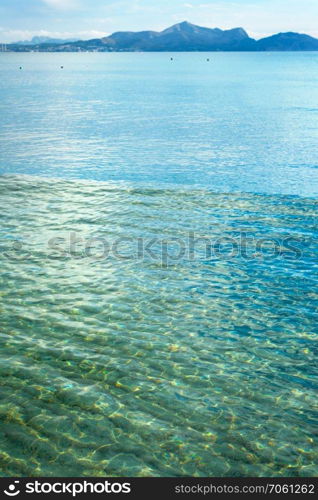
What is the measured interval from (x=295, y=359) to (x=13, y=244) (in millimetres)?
14720

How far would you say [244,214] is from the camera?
28688 millimetres

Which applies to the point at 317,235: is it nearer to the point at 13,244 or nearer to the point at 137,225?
the point at 137,225

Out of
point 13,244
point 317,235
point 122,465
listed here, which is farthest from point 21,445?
point 317,235

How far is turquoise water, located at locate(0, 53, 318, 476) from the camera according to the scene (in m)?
11.3

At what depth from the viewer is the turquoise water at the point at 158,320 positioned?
11305 mm
